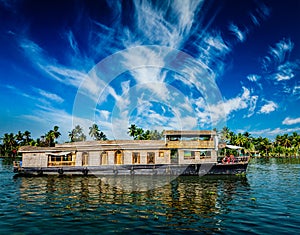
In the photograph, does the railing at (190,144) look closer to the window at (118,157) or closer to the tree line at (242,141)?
the window at (118,157)

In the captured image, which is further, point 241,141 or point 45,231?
point 241,141

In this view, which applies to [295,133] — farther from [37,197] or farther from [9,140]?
[9,140]

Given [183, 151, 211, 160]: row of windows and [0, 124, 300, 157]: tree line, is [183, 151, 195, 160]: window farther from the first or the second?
[0, 124, 300, 157]: tree line

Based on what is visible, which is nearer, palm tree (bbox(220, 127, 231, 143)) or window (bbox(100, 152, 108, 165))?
window (bbox(100, 152, 108, 165))

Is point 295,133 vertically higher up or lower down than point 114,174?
higher up

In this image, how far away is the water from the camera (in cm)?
1059

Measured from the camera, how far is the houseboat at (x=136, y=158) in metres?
28.2

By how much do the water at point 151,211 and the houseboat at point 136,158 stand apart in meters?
8.07

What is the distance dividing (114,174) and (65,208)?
14.7 metres

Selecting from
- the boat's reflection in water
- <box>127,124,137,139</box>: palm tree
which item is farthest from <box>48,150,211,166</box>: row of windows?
<box>127,124,137,139</box>: palm tree

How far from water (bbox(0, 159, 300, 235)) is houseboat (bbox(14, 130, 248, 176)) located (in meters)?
8.07

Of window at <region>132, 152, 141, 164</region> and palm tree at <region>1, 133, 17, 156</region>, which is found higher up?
palm tree at <region>1, 133, 17, 156</region>

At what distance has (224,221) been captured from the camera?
11641mm

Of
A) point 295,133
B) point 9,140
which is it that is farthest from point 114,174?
point 295,133
